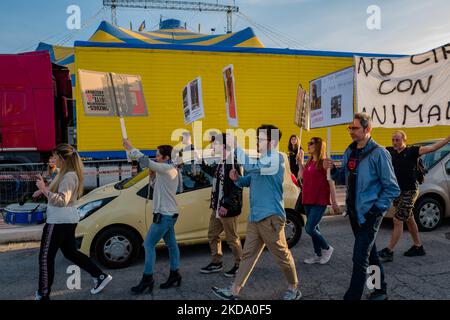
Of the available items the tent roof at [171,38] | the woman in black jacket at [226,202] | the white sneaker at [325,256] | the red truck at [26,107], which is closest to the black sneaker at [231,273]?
the woman in black jacket at [226,202]

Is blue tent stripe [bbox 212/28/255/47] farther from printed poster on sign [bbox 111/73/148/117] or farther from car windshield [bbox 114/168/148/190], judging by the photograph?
printed poster on sign [bbox 111/73/148/117]

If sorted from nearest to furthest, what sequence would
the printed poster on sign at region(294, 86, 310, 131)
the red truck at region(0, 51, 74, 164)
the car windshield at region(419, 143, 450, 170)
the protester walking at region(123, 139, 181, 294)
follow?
the protester walking at region(123, 139, 181, 294), the printed poster on sign at region(294, 86, 310, 131), the car windshield at region(419, 143, 450, 170), the red truck at region(0, 51, 74, 164)

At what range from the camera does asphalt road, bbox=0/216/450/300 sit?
3994 millimetres

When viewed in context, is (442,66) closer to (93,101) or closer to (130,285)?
(93,101)

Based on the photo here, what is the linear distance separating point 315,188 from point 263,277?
1.30 meters

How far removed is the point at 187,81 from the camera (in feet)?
35.0

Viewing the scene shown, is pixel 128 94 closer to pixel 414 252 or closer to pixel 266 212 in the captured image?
pixel 266 212

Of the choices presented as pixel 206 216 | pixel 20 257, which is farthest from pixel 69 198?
pixel 20 257

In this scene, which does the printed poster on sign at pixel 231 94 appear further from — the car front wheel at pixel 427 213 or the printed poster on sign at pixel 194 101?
the car front wheel at pixel 427 213

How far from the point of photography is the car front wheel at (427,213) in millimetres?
6496

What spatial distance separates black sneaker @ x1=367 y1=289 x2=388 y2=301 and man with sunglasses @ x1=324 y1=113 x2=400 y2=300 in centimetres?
34

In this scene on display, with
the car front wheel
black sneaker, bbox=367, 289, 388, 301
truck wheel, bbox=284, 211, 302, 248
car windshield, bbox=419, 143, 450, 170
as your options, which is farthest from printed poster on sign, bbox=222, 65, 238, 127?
car windshield, bbox=419, 143, 450, 170

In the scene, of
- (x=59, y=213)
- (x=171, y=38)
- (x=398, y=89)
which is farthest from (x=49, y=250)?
(x=171, y=38)
